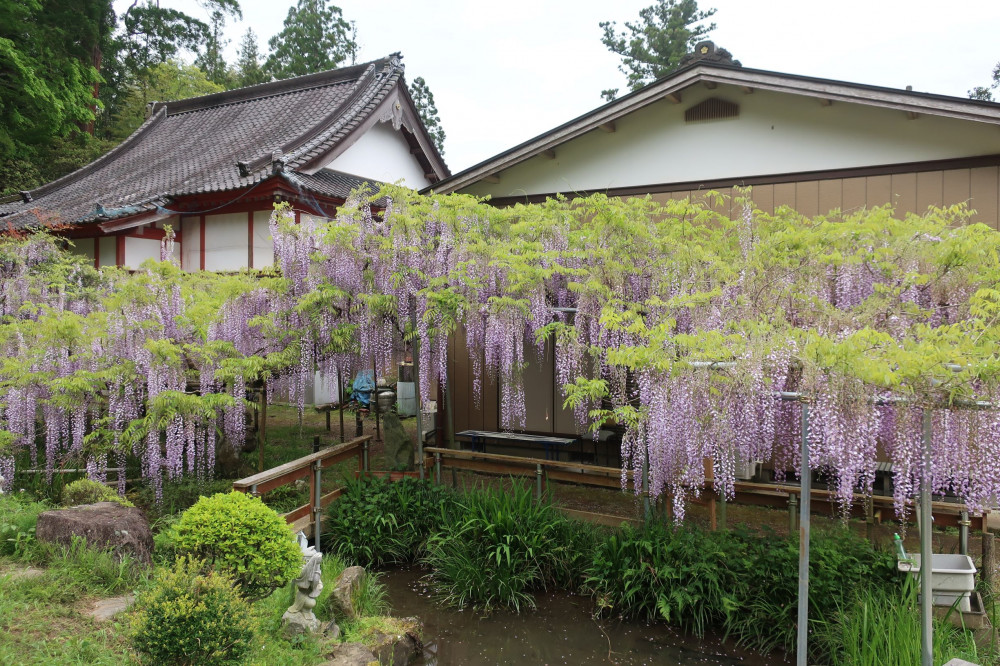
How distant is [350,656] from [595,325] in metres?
3.91

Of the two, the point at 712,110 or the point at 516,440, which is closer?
the point at 712,110

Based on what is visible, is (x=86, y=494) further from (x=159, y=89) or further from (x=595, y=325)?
(x=159, y=89)

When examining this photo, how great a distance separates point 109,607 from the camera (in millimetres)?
4402

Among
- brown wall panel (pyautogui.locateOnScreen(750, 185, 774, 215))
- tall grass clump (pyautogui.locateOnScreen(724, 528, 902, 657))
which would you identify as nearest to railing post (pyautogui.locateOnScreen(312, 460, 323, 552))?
tall grass clump (pyautogui.locateOnScreen(724, 528, 902, 657))

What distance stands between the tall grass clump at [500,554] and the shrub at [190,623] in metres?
2.42

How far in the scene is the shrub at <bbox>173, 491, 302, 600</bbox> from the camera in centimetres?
452

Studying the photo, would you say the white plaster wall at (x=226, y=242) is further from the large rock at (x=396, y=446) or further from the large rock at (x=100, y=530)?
the large rock at (x=100, y=530)

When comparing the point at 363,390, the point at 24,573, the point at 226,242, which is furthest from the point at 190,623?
the point at 226,242

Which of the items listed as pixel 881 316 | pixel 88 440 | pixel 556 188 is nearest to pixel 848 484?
pixel 881 316

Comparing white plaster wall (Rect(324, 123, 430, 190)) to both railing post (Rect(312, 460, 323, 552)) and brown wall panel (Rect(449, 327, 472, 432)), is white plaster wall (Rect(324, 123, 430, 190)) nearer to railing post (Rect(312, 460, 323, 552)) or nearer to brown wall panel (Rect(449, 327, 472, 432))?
brown wall panel (Rect(449, 327, 472, 432))

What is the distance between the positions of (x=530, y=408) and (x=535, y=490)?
221cm

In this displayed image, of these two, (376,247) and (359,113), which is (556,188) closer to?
(376,247)

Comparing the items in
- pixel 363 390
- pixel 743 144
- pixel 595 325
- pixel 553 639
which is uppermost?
pixel 743 144

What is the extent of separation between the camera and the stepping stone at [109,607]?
425 cm
